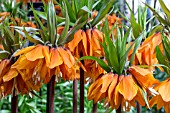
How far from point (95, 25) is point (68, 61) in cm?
18

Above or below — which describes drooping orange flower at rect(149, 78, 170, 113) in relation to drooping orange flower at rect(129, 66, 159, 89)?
below

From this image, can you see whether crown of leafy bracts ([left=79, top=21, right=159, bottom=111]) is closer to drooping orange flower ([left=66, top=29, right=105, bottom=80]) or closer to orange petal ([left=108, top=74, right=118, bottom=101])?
orange petal ([left=108, top=74, right=118, bottom=101])

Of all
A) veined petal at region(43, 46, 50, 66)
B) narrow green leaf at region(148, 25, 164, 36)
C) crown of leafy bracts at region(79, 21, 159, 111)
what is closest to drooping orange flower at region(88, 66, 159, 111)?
crown of leafy bracts at region(79, 21, 159, 111)

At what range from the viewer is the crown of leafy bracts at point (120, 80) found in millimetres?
812

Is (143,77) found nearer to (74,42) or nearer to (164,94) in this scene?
(164,94)

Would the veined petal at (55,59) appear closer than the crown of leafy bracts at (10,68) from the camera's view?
Yes

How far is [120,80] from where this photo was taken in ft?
2.72

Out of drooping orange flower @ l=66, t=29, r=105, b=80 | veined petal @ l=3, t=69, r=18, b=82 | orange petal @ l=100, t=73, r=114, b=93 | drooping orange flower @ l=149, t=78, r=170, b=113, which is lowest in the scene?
drooping orange flower @ l=149, t=78, r=170, b=113

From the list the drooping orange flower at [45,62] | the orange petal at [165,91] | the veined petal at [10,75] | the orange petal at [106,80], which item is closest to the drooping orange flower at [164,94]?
the orange petal at [165,91]

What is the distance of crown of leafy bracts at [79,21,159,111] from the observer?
812mm

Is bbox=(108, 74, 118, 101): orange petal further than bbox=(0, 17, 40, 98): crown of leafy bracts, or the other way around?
bbox=(0, 17, 40, 98): crown of leafy bracts

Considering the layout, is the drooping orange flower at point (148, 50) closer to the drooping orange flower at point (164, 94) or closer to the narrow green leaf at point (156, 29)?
the narrow green leaf at point (156, 29)

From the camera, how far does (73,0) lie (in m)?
1.00

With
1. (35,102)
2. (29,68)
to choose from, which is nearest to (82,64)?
(29,68)
